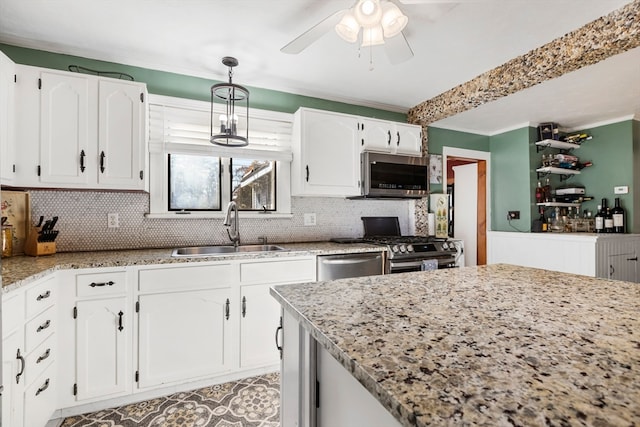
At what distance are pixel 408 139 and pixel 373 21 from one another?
6.28ft

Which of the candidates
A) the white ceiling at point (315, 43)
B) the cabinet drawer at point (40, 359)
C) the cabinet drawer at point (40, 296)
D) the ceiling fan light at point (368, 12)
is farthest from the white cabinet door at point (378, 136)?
the cabinet drawer at point (40, 359)

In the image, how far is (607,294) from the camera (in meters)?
1.05

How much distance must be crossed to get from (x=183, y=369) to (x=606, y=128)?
5.53m

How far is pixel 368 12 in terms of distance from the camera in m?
1.58

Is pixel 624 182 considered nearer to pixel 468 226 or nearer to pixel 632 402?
pixel 468 226

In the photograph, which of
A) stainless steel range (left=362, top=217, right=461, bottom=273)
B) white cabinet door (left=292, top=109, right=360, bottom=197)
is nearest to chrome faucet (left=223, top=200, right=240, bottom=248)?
white cabinet door (left=292, top=109, right=360, bottom=197)

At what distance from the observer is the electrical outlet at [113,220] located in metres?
2.51

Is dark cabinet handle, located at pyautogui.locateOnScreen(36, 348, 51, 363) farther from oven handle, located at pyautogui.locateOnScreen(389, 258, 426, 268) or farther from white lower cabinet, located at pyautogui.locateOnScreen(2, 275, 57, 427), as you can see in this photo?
oven handle, located at pyautogui.locateOnScreen(389, 258, 426, 268)

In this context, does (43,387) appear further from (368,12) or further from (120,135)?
(368,12)

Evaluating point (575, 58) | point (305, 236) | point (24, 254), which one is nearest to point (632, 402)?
point (575, 58)

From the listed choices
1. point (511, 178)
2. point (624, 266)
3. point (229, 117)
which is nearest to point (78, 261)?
point (229, 117)

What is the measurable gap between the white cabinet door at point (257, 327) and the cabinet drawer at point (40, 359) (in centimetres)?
107

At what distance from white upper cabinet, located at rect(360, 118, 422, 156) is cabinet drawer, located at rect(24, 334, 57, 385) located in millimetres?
2790

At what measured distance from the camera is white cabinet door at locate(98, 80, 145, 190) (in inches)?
87.1
